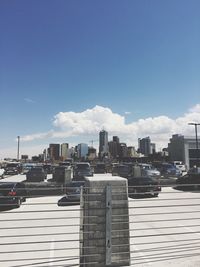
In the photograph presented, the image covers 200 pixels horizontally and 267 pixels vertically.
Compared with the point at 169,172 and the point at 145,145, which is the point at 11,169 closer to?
the point at 169,172

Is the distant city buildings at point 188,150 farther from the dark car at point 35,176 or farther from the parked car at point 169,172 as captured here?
the dark car at point 35,176

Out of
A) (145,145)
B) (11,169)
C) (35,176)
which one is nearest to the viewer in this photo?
(35,176)

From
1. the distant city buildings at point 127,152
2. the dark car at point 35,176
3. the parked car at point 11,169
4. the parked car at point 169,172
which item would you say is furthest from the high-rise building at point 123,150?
the dark car at point 35,176

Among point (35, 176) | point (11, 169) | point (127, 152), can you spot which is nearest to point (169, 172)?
point (35, 176)

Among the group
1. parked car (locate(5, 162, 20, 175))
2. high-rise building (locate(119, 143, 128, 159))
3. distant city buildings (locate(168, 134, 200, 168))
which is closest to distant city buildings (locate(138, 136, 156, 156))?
high-rise building (locate(119, 143, 128, 159))

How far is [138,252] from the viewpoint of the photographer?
24.0ft

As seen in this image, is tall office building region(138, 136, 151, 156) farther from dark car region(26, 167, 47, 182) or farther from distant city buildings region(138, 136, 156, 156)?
dark car region(26, 167, 47, 182)

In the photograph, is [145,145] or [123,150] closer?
[123,150]

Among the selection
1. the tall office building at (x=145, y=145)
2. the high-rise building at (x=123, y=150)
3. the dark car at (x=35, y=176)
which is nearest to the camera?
the dark car at (x=35, y=176)

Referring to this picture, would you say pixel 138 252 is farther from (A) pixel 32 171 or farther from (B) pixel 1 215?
(A) pixel 32 171

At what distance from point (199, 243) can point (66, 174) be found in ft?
77.0

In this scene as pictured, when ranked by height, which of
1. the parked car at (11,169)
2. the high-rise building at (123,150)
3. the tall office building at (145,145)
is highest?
the tall office building at (145,145)

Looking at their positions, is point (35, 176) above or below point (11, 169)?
below

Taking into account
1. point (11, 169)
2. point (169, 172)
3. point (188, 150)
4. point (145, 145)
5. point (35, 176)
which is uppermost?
point (145, 145)
